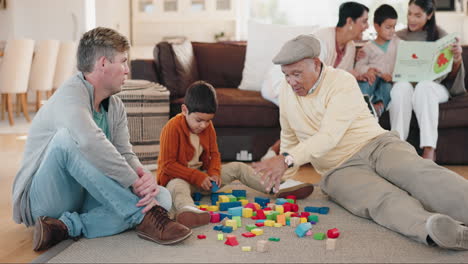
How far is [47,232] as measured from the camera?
220 centimetres

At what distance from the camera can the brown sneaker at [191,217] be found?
246 centimetres

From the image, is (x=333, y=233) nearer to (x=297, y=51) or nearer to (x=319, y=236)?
(x=319, y=236)

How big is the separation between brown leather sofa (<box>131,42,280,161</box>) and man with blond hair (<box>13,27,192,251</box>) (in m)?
1.69

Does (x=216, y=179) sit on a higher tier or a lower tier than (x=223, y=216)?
higher

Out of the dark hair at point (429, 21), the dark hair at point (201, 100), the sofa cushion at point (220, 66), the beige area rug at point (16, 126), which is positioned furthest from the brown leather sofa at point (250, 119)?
the beige area rug at point (16, 126)

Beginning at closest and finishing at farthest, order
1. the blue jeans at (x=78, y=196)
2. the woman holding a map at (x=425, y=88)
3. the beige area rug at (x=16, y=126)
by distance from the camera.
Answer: the blue jeans at (x=78, y=196) → the woman holding a map at (x=425, y=88) → the beige area rug at (x=16, y=126)

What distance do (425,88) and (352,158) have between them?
1.36 m

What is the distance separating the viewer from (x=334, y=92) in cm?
274

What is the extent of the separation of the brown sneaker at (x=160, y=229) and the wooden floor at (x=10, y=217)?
1.34ft

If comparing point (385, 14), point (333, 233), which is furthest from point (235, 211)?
point (385, 14)

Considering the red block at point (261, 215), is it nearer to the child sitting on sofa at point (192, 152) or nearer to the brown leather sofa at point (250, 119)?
the child sitting on sofa at point (192, 152)

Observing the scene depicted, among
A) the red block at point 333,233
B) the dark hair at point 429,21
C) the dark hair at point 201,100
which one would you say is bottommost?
the red block at point 333,233

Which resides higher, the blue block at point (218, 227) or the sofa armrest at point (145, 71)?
the sofa armrest at point (145, 71)

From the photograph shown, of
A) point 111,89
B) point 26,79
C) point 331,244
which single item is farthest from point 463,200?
point 26,79
